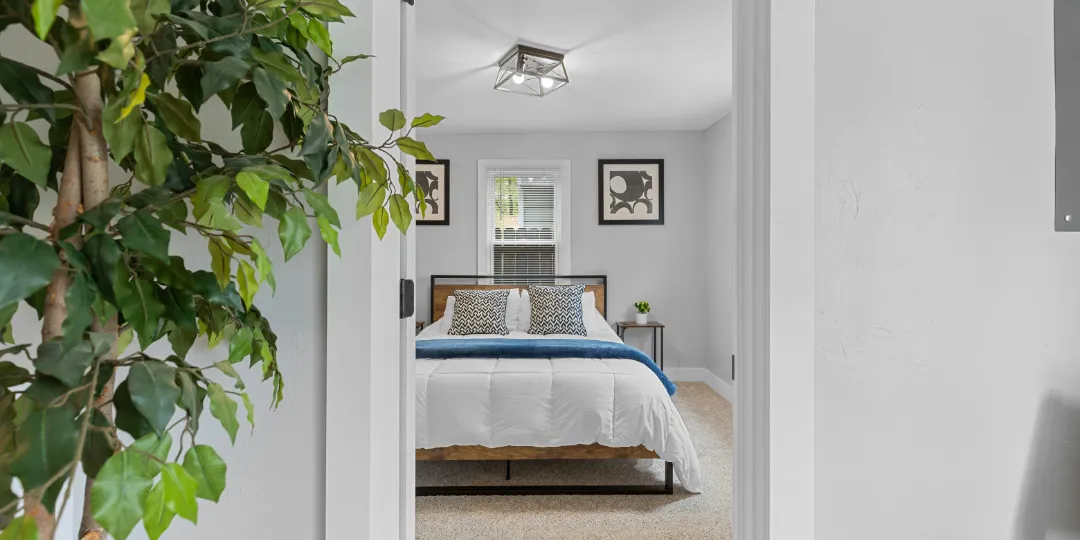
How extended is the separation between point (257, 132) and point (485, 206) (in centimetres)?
482

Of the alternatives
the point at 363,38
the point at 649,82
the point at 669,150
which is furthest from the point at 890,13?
the point at 669,150

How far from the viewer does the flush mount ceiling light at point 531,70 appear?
3.31 metres

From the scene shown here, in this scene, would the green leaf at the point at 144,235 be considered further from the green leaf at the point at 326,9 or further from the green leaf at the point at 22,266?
the green leaf at the point at 326,9

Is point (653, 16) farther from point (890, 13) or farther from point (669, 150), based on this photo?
point (669, 150)

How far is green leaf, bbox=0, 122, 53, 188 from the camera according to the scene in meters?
0.45

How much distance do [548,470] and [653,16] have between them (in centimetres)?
254

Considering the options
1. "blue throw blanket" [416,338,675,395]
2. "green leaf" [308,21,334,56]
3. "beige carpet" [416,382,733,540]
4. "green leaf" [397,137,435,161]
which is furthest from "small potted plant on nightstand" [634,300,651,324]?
"green leaf" [308,21,334,56]

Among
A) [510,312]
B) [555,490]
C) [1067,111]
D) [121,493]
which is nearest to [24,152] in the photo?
[121,493]

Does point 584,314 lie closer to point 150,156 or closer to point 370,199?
point 370,199

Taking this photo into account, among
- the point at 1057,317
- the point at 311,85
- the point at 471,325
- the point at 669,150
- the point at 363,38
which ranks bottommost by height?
the point at 471,325

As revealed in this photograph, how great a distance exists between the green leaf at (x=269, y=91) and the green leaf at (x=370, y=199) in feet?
0.71

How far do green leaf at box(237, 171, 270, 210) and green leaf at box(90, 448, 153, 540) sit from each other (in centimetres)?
23

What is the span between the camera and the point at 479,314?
14.1 feet

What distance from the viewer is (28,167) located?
0.46m
